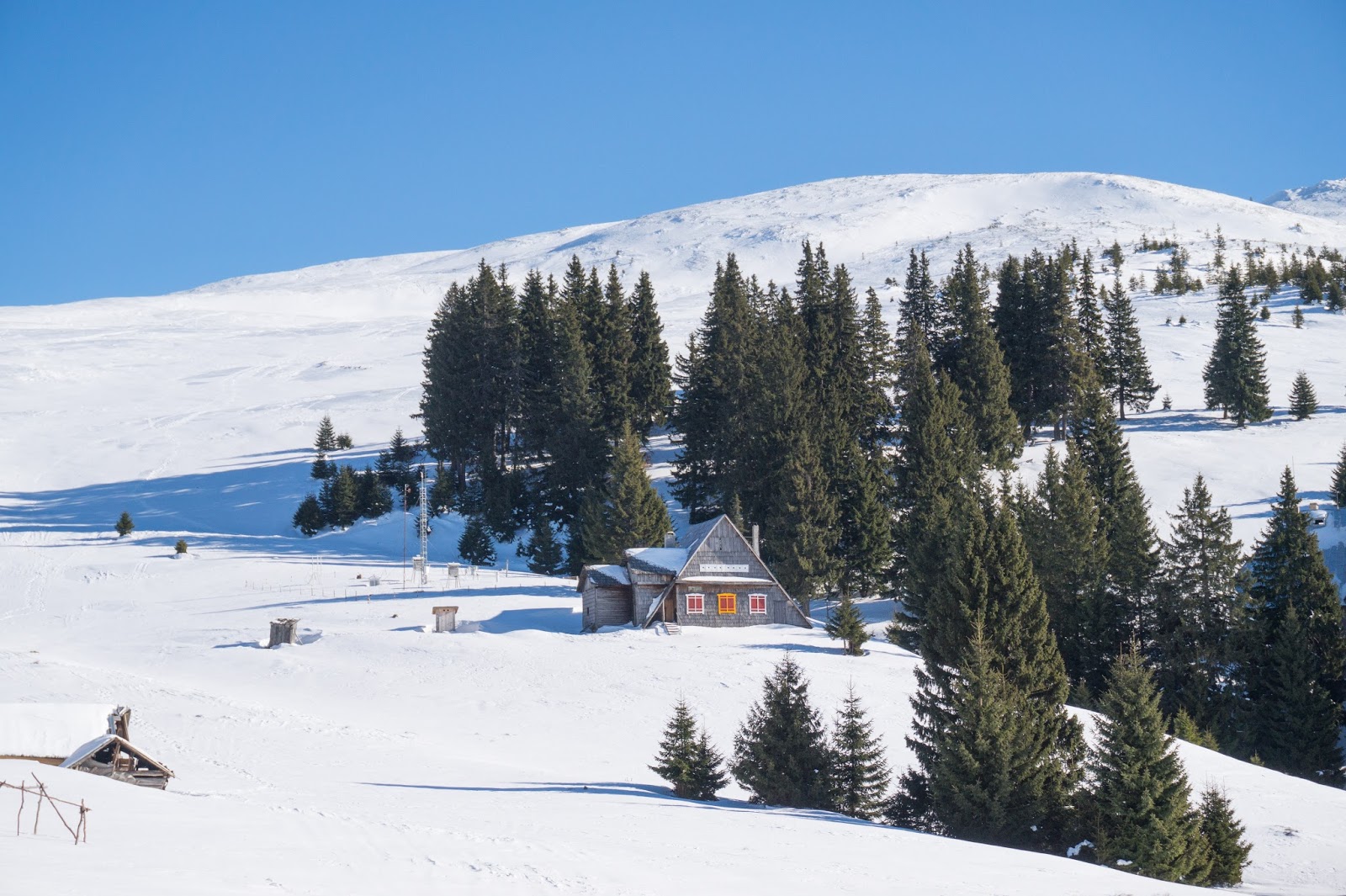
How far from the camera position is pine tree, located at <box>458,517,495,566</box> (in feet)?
205

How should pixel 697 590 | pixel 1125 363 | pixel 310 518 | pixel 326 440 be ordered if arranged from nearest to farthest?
pixel 697 590 → pixel 310 518 → pixel 1125 363 → pixel 326 440

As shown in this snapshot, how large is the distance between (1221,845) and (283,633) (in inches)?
1290

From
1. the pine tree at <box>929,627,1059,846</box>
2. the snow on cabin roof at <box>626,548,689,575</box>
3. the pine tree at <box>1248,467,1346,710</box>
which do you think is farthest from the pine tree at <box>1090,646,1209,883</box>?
the snow on cabin roof at <box>626,548,689,575</box>

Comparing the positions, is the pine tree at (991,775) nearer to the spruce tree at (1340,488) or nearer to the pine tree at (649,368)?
the spruce tree at (1340,488)

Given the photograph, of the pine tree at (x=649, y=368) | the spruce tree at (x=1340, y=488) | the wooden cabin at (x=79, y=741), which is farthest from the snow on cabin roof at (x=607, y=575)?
the spruce tree at (x=1340, y=488)

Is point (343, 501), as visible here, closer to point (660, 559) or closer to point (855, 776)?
point (660, 559)

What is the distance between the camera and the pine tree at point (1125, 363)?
74750 millimetres

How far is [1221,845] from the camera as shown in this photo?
26141 mm

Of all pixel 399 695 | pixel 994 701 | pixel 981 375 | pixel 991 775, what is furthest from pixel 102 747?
pixel 981 375

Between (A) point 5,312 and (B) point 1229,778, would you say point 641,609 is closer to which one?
(B) point 1229,778

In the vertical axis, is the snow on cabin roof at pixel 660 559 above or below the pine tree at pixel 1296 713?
above

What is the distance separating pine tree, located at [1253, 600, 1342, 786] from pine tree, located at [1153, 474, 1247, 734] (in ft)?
4.31

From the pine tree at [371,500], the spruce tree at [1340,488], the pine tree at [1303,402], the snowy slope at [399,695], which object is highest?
the pine tree at [1303,402]

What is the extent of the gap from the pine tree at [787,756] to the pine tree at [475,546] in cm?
3428
